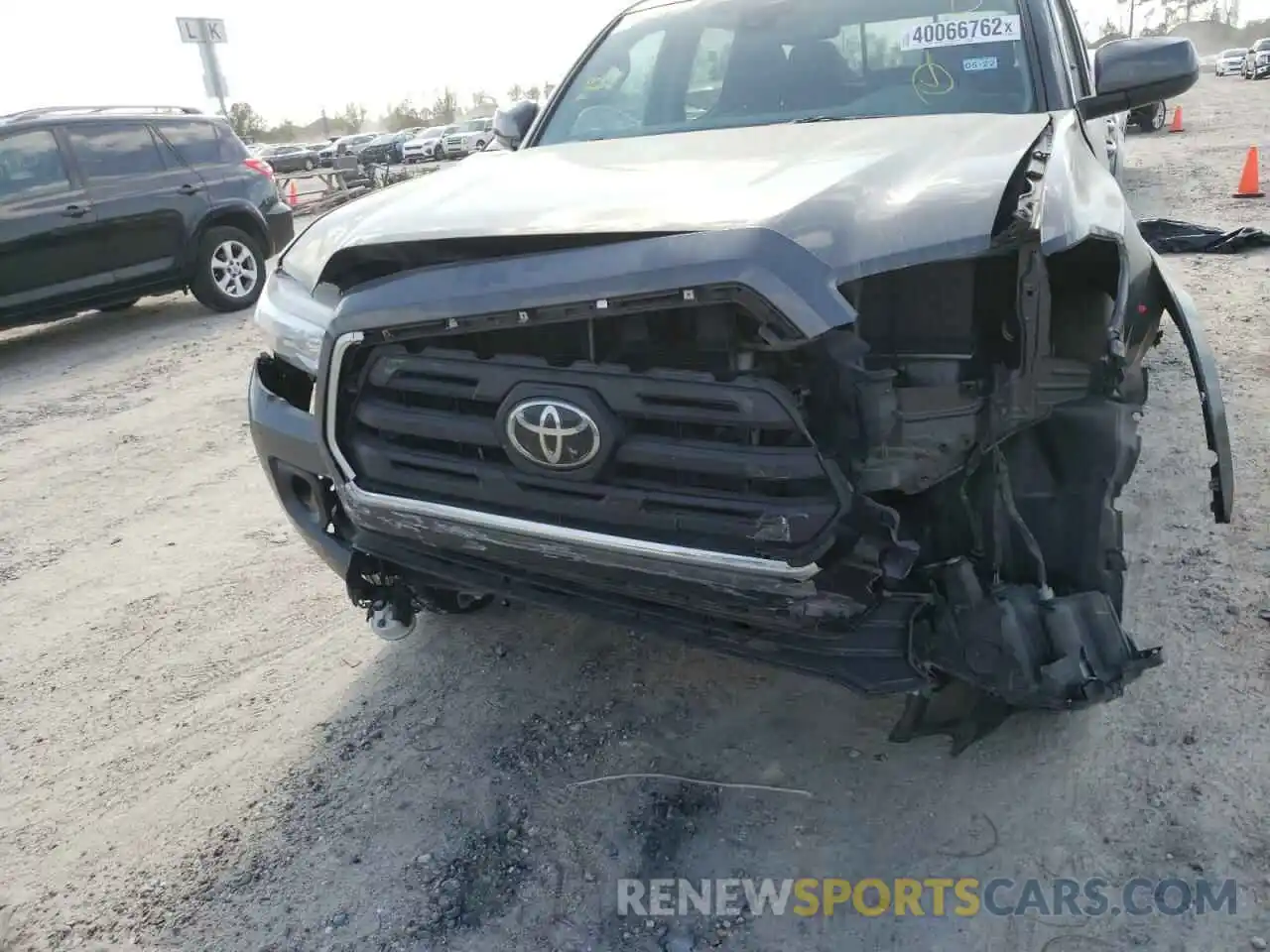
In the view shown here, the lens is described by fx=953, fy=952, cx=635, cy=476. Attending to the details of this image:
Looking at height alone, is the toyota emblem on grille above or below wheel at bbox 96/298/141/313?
above

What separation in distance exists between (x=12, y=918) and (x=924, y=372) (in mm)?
2411

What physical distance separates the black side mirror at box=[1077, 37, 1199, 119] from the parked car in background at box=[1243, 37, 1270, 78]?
44212mm

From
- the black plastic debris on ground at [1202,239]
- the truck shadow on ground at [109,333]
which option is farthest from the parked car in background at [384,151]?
the black plastic debris on ground at [1202,239]

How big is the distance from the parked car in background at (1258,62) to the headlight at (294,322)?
4622cm

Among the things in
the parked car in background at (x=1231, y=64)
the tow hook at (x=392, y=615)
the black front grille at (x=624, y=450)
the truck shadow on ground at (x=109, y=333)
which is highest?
the black front grille at (x=624, y=450)

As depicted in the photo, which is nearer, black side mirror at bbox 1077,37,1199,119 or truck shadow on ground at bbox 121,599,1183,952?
truck shadow on ground at bbox 121,599,1183,952

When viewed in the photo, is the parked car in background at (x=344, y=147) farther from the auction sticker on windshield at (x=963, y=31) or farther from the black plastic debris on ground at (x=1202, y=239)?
the auction sticker on windshield at (x=963, y=31)

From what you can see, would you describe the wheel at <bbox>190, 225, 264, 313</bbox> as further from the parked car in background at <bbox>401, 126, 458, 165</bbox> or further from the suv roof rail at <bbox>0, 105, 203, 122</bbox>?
the parked car in background at <bbox>401, 126, 458, 165</bbox>

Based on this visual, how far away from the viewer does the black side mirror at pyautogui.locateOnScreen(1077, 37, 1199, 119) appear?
295 cm

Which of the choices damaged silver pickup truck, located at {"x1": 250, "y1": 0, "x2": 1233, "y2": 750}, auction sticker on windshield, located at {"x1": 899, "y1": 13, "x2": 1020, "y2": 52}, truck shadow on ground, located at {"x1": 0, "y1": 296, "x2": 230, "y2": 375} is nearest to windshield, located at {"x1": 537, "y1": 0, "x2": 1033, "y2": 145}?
auction sticker on windshield, located at {"x1": 899, "y1": 13, "x2": 1020, "y2": 52}

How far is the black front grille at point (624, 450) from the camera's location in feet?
5.94

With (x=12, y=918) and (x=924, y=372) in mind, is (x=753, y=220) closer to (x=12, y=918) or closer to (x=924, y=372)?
(x=924, y=372)

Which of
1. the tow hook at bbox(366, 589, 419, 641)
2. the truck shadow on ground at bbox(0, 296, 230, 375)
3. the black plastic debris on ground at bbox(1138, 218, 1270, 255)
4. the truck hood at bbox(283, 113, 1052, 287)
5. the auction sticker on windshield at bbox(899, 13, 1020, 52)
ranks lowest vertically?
the black plastic debris on ground at bbox(1138, 218, 1270, 255)

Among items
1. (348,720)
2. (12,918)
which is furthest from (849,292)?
(12,918)
